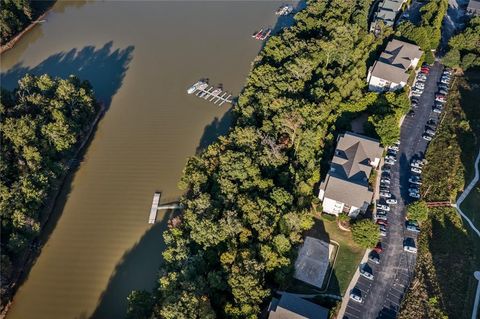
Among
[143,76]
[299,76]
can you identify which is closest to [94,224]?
[143,76]

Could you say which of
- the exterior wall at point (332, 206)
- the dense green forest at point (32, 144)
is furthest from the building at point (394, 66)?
the dense green forest at point (32, 144)

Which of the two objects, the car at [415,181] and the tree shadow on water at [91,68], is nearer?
the car at [415,181]

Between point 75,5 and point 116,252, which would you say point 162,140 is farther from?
point 75,5

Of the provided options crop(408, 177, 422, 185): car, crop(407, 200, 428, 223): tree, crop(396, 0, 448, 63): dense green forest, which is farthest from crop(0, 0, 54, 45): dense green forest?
crop(407, 200, 428, 223): tree

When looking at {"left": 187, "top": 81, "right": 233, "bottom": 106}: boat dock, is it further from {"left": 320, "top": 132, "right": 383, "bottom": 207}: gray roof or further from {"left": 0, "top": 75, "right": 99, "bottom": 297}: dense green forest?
{"left": 320, "top": 132, "right": 383, "bottom": 207}: gray roof

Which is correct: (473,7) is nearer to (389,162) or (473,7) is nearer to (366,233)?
(389,162)

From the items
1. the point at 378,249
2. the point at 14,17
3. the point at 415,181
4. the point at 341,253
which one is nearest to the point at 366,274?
the point at 341,253

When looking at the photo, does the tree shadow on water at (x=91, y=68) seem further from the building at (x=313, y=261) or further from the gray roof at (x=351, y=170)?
the building at (x=313, y=261)
